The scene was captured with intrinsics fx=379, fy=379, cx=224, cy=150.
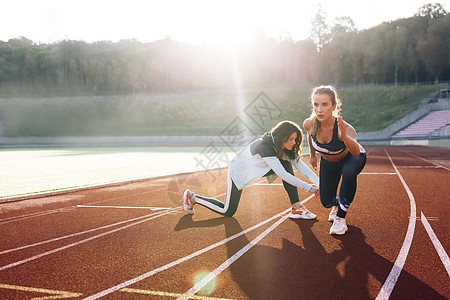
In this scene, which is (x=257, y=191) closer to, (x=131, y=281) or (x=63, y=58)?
(x=131, y=281)

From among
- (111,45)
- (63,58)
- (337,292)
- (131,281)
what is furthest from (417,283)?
(111,45)

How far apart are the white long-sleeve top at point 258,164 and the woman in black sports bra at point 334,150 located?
358mm

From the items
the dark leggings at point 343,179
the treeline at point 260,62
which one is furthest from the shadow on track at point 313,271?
the treeline at point 260,62

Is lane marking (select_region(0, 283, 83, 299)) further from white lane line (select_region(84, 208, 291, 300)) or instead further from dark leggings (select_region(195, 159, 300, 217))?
dark leggings (select_region(195, 159, 300, 217))

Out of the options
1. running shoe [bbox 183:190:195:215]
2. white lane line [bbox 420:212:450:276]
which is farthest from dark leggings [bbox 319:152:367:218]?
running shoe [bbox 183:190:195:215]

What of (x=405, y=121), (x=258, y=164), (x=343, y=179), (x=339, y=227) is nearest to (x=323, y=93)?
(x=343, y=179)

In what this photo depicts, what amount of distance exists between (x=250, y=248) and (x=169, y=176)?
9.12 m

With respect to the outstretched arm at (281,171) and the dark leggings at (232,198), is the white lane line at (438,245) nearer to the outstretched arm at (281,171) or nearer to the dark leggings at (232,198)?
the outstretched arm at (281,171)

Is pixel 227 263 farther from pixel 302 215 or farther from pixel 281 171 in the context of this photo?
pixel 302 215

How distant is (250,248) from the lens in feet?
17.4

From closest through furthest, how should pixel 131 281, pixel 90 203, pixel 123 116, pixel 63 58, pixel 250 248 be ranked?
pixel 131 281, pixel 250 248, pixel 90 203, pixel 123 116, pixel 63 58

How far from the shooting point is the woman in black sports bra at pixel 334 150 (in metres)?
5.28

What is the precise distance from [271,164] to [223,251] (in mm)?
1522

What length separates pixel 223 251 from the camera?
517cm
